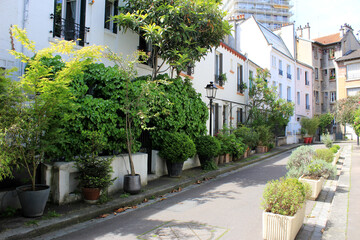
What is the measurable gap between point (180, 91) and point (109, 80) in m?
3.14

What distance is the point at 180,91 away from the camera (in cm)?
956

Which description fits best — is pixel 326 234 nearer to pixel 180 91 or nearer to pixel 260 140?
pixel 180 91

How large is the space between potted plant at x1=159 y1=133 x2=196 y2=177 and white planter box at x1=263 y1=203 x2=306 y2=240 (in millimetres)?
4503

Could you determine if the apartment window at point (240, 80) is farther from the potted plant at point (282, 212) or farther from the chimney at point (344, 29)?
the chimney at point (344, 29)

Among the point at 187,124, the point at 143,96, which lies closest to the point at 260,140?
the point at 187,124

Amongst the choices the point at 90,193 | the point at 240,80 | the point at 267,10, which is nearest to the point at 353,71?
the point at 240,80

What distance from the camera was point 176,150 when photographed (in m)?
8.34

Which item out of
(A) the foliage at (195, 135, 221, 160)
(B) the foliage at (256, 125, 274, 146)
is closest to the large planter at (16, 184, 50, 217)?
(A) the foliage at (195, 135, 221, 160)

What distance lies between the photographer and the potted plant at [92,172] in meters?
5.72

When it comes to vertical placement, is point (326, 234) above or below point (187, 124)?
below

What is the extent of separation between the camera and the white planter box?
3863 millimetres

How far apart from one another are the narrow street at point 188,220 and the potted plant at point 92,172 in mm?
694

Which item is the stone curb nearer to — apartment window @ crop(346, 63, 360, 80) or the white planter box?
the white planter box

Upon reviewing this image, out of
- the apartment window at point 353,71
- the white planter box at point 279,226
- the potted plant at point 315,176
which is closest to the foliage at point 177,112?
the potted plant at point 315,176
